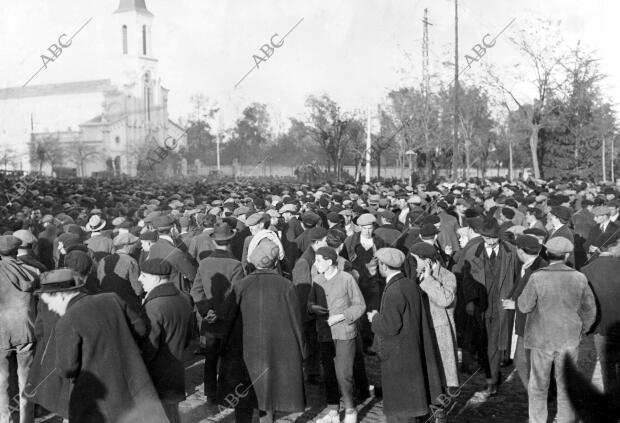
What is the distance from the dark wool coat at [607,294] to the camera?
6.61 meters

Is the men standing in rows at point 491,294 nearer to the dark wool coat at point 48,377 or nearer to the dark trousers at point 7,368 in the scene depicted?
the dark wool coat at point 48,377

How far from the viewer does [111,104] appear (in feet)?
287

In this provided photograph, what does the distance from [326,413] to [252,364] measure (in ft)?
5.12

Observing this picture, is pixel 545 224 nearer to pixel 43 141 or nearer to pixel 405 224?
pixel 405 224

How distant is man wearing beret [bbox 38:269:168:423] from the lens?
4.55m

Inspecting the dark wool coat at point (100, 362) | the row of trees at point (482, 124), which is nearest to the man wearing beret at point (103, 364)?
the dark wool coat at point (100, 362)

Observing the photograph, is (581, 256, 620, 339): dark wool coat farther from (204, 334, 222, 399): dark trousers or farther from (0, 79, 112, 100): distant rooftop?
(0, 79, 112, 100): distant rooftop

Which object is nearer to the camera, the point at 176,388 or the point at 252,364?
the point at 176,388

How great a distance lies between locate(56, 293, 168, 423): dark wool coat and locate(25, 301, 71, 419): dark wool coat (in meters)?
0.52

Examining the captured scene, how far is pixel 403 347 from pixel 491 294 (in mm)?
2178

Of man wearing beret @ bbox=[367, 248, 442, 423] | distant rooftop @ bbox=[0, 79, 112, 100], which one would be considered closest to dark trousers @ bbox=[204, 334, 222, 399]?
man wearing beret @ bbox=[367, 248, 442, 423]

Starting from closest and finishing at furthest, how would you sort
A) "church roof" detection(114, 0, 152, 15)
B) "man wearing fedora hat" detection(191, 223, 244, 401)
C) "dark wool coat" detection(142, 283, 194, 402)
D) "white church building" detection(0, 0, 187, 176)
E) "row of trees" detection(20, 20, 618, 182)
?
1. "dark wool coat" detection(142, 283, 194, 402)
2. "man wearing fedora hat" detection(191, 223, 244, 401)
3. "row of trees" detection(20, 20, 618, 182)
4. "white church building" detection(0, 0, 187, 176)
5. "church roof" detection(114, 0, 152, 15)

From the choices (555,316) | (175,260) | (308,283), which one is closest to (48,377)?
(175,260)

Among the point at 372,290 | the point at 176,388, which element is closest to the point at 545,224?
the point at 372,290
